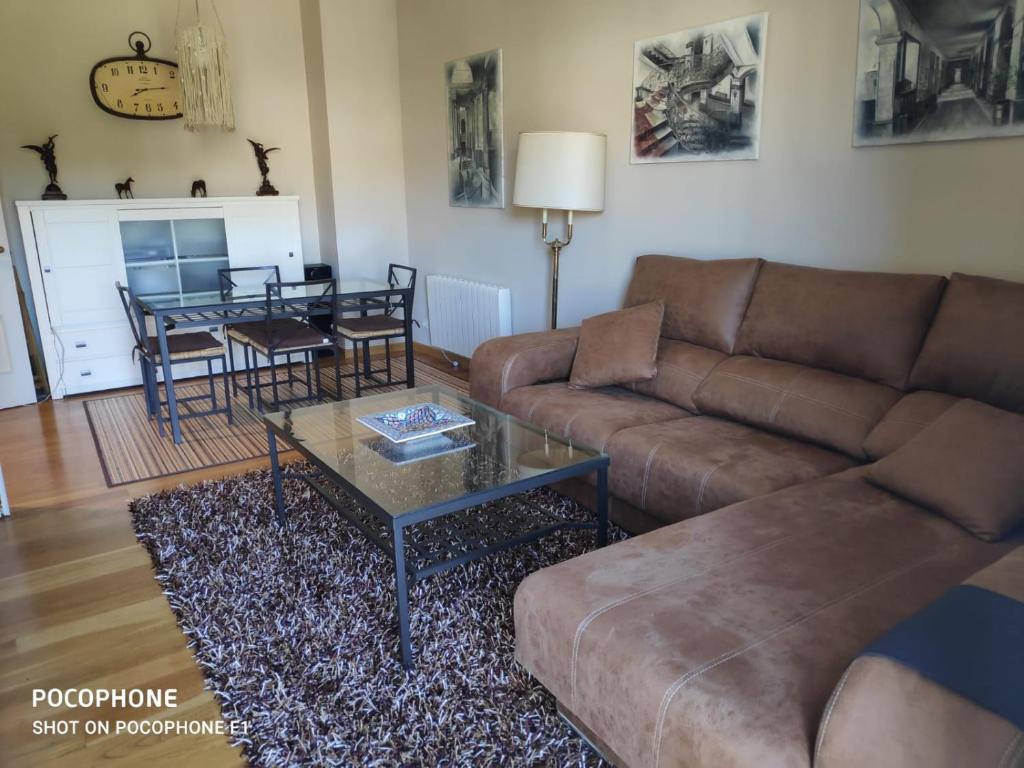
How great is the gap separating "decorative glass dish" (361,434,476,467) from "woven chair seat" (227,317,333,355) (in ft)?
5.54

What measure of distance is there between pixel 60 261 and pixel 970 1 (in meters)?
4.68

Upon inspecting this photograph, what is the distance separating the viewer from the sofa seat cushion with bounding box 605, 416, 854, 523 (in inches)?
83.9

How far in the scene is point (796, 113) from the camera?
9.12ft

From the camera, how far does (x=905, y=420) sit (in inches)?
82.0

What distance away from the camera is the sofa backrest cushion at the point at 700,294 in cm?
279

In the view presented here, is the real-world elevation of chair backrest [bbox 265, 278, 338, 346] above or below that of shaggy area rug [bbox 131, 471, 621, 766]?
above

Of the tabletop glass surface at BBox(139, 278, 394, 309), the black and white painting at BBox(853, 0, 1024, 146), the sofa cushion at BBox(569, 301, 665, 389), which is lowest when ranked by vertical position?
the sofa cushion at BBox(569, 301, 665, 389)

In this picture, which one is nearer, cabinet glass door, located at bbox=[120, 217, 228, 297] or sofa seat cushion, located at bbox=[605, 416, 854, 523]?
sofa seat cushion, located at bbox=[605, 416, 854, 523]

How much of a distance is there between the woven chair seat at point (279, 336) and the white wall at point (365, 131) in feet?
4.34

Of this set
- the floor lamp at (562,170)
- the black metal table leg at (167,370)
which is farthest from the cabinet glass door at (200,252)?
the floor lamp at (562,170)

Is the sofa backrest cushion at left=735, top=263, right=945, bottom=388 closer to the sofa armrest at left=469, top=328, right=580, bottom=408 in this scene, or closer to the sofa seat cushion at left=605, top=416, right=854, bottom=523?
the sofa seat cushion at left=605, top=416, right=854, bottom=523

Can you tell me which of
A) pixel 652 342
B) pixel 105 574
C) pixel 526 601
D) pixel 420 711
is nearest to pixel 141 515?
pixel 105 574

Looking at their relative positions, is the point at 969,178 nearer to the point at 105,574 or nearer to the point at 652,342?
the point at 652,342

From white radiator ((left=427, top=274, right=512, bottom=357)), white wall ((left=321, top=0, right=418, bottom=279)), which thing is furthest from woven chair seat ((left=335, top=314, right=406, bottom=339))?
white wall ((left=321, top=0, right=418, bottom=279))
